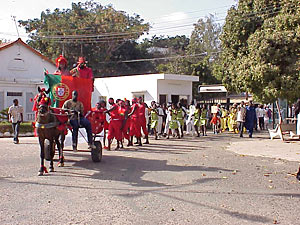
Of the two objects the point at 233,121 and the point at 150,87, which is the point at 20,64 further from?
the point at 233,121

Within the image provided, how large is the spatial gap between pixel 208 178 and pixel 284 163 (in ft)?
11.8

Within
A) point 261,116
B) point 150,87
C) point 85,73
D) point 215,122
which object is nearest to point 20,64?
point 150,87

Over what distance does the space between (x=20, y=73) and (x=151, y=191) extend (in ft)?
85.3

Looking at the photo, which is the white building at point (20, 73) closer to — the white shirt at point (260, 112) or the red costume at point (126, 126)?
the red costume at point (126, 126)

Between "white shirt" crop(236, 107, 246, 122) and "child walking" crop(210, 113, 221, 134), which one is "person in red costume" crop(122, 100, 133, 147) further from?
"child walking" crop(210, 113, 221, 134)

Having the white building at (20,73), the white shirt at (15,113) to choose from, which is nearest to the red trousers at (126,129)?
the white shirt at (15,113)

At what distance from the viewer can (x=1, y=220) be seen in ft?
18.6

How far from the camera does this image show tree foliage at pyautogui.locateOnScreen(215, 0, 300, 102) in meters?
14.9

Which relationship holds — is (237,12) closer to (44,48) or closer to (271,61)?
(271,61)

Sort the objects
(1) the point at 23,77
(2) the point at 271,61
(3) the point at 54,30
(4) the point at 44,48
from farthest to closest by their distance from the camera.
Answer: (4) the point at 44,48 → (3) the point at 54,30 → (1) the point at 23,77 → (2) the point at 271,61

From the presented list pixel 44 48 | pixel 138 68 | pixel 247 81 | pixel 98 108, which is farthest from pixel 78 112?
pixel 138 68

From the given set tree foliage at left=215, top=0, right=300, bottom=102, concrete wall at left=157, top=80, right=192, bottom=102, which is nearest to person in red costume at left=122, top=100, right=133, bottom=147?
tree foliage at left=215, top=0, right=300, bottom=102

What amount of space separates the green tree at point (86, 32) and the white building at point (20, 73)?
5471 millimetres

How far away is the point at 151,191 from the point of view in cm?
757
